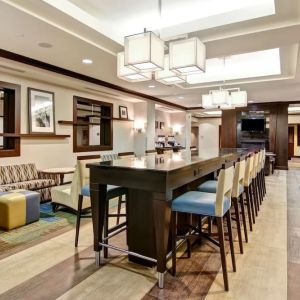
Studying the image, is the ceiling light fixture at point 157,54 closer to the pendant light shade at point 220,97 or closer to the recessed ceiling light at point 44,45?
the recessed ceiling light at point 44,45

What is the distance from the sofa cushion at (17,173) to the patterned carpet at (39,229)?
1.21 m

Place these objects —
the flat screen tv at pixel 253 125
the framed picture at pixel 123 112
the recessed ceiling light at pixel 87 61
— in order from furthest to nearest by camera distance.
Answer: the flat screen tv at pixel 253 125 → the framed picture at pixel 123 112 → the recessed ceiling light at pixel 87 61

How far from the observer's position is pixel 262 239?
3.17 metres

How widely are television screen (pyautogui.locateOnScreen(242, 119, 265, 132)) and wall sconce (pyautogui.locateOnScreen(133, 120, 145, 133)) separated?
4186 mm

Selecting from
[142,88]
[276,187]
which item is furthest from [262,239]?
[142,88]

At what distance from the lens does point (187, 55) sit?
2.80 metres

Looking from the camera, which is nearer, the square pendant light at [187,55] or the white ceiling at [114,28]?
the square pendant light at [187,55]

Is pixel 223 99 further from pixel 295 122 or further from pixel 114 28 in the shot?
Answer: pixel 295 122

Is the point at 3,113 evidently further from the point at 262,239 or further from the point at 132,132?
the point at 262,239

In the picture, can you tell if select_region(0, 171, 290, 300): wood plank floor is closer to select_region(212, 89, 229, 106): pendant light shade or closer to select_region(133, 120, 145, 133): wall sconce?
select_region(212, 89, 229, 106): pendant light shade

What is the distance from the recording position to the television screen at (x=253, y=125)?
10.0 m

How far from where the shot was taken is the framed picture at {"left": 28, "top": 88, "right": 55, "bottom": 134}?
5.65 m

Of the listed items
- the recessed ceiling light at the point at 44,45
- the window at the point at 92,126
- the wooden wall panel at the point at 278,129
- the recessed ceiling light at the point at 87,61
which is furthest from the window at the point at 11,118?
the wooden wall panel at the point at 278,129


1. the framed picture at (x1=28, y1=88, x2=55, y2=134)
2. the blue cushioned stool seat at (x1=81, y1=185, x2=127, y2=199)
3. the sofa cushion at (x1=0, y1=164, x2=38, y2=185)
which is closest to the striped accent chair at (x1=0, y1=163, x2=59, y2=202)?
the sofa cushion at (x1=0, y1=164, x2=38, y2=185)
